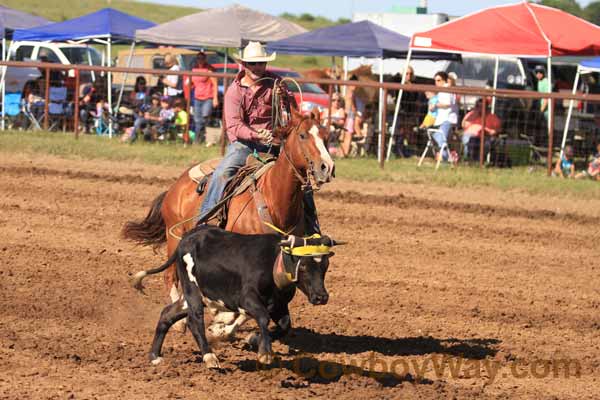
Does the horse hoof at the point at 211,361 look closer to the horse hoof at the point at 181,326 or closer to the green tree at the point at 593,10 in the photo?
the horse hoof at the point at 181,326

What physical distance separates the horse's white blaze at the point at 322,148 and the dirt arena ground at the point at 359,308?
142cm

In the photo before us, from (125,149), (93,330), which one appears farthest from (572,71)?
(93,330)

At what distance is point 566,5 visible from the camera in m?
39.2

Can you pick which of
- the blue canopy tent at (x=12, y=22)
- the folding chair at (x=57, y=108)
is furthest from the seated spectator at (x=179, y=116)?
the blue canopy tent at (x=12, y=22)

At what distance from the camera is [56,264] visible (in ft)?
32.9

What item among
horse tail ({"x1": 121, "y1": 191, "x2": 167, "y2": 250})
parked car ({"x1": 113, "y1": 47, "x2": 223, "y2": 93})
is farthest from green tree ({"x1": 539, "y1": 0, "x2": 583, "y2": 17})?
horse tail ({"x1": 121, "y1": 191, "x2": 167, "y2": 250})

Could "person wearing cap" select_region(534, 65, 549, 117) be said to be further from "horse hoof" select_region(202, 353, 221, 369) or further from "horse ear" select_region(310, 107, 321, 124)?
"horse hoof" select_region(202, 353, 221, 369)

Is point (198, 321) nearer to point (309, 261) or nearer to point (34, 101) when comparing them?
point (309, 261)

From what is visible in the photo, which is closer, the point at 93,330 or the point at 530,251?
the point at 93,330

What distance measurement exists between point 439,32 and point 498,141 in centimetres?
255

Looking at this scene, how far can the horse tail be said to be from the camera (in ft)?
28.5

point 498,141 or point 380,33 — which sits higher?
point 380,33

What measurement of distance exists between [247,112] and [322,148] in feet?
3.81

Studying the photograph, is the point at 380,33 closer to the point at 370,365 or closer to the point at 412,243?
the point at 412,243
